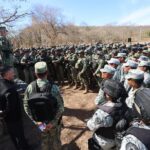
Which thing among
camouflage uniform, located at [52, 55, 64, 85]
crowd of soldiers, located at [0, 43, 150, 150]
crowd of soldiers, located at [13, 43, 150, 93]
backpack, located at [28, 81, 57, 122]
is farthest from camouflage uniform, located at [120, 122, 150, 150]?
camouflage uniform, located at [52, 55, 64, 85]

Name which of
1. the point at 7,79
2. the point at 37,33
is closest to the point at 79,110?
the point at 7,79

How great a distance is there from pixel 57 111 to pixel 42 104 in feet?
1.08

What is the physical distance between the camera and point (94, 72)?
10992mm

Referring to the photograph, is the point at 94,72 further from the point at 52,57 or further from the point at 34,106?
the point at 34,106

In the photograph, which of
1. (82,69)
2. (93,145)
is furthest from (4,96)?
(82,69)

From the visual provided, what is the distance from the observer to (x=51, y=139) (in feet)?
14.8

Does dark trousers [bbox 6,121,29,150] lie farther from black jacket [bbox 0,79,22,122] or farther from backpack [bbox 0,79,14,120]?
backpack [bbox 0,79,14,120]

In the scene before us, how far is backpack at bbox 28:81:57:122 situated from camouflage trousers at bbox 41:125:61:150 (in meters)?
0.31

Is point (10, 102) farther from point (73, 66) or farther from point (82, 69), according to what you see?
point (73, 66)

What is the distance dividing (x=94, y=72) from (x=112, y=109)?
7510mm

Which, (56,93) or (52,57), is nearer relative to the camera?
(56,93)

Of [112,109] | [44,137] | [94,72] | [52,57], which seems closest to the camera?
[112,109]

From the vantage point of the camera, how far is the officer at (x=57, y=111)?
13.8ft

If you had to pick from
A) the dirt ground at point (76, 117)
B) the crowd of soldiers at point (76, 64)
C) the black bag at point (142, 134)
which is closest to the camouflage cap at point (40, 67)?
the black bag at point (142, 134)
